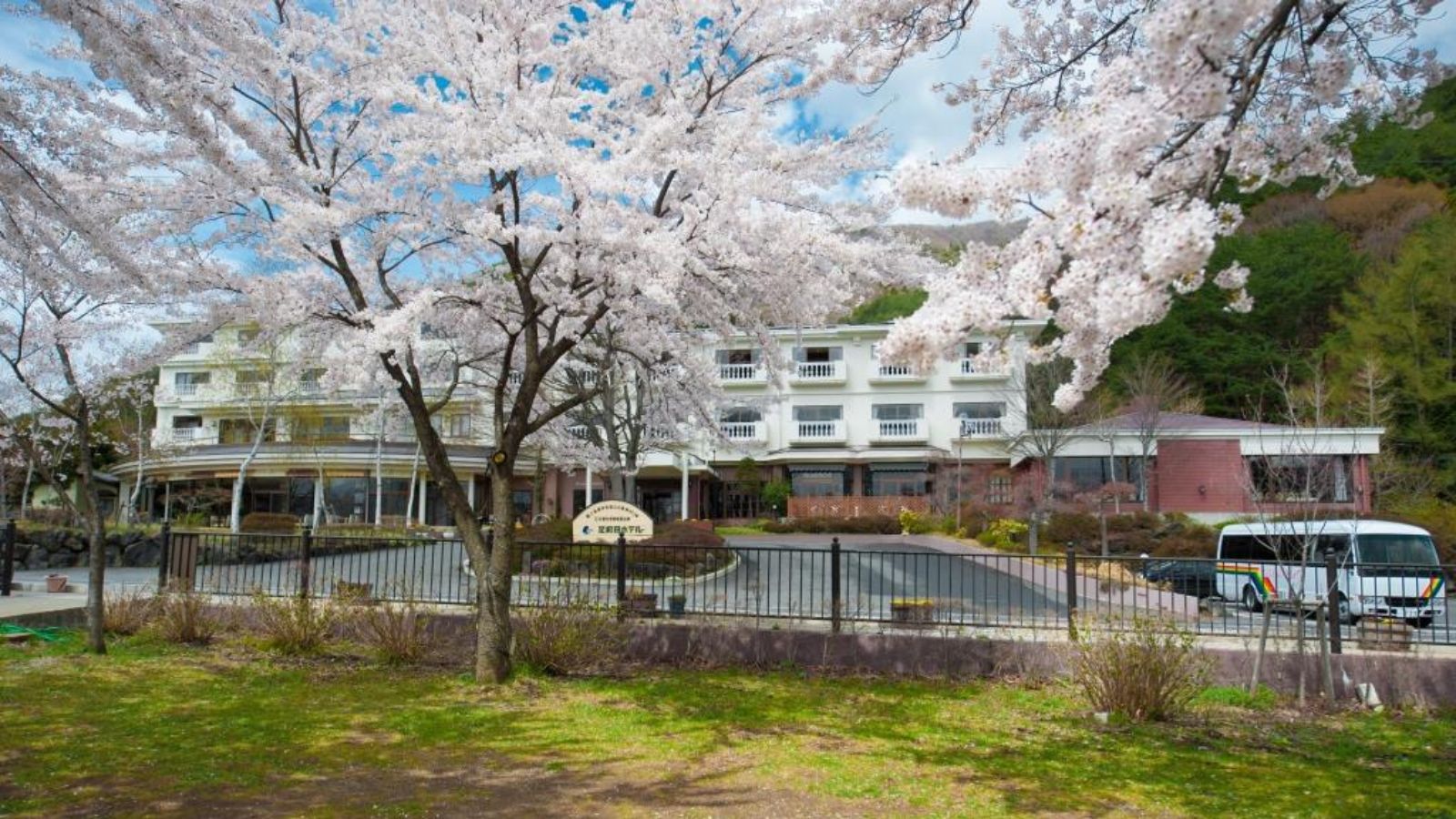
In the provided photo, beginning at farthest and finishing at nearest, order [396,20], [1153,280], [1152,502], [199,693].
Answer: [1152,502], [396,20], [199,693], [1153,280]

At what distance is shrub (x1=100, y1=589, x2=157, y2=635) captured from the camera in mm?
10555

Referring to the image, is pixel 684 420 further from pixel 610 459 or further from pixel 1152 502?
pixel 1152 502

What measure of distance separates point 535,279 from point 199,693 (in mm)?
4785

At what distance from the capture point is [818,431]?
143ft

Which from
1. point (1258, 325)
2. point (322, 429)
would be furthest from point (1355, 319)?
point (322, 429)

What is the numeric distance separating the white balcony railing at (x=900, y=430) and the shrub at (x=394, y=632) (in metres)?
35.0

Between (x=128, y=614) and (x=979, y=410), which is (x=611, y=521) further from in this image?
(x=979, y=410)

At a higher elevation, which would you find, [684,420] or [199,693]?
[684,420]

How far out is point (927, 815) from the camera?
190 inches

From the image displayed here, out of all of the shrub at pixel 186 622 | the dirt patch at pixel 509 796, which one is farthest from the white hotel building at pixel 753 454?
the dirt patch at pixel 509 796

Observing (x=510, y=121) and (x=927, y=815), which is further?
(x=510, y=121)

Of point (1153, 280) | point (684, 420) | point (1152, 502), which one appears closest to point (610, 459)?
point (684, 420)

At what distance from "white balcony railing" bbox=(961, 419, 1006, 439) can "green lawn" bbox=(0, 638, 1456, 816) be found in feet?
108

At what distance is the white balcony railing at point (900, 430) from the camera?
4272 centimetres
